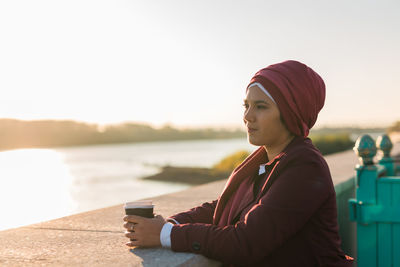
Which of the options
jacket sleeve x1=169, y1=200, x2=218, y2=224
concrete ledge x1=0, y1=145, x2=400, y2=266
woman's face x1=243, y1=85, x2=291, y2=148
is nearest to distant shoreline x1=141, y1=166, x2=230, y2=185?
concrete ledge x1=0, y1=145, x2=400, y2=266

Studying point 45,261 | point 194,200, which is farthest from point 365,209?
point 45,261

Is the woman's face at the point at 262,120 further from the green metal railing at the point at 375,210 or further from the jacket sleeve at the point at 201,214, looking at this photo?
the green metal railing at the point at 375,210

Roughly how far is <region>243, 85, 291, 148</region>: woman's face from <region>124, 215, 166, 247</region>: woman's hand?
621 millimetres

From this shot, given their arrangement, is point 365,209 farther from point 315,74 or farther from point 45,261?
point 45,261

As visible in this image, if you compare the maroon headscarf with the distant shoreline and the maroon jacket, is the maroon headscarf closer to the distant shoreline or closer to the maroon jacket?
the maroon jacket

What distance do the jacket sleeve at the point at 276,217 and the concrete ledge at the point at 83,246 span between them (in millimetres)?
214

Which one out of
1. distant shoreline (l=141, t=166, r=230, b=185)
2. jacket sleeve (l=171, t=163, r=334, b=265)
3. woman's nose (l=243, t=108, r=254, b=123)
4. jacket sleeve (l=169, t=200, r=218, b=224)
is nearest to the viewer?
jacket sleeve (l=171, t=163, r=334, b=265)

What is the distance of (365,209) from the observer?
3619mm

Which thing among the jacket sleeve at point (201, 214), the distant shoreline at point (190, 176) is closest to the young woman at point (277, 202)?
the jacket sleeve at point (201, 214)

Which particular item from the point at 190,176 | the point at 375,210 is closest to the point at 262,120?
the point at 375,210

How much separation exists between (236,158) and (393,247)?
16.7 metres

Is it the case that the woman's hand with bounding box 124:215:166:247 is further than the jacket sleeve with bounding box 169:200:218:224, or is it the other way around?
the jacket sleeve with bounding box 169:200:218:224

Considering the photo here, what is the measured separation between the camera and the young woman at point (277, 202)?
1706mm

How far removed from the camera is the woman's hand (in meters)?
1.95
